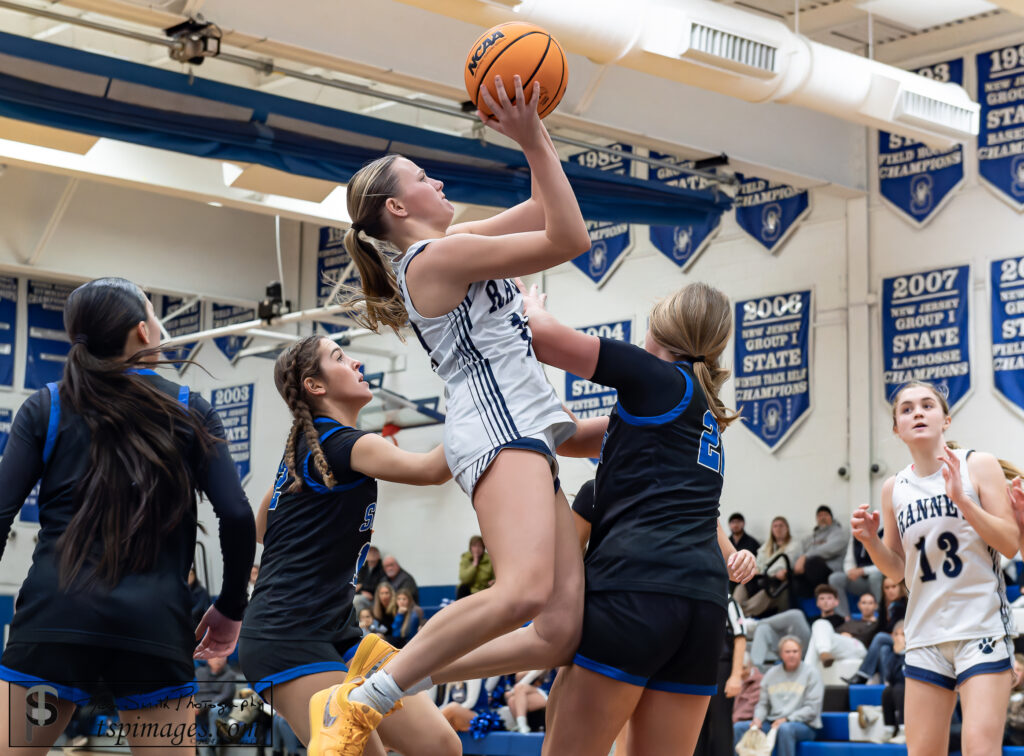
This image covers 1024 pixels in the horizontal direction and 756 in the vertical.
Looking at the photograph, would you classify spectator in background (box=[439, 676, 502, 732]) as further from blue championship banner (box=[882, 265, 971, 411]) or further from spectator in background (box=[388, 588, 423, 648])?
blue championship banner (box=[882, 265, 971, 411])

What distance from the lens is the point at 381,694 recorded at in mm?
3074

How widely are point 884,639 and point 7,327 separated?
15186 millimetres

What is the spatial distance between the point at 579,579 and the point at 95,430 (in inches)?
53.1

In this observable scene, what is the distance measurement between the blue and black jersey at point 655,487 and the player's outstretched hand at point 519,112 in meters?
0.59

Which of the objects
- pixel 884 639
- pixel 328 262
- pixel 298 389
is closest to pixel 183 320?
pixel 328 262

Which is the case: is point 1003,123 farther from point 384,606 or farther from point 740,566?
point 740,566

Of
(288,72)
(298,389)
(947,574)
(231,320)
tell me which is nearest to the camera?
(298,389)

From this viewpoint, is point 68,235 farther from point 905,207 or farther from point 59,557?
point 59,557

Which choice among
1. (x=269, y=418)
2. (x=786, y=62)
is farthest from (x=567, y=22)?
(x=269, y=418)

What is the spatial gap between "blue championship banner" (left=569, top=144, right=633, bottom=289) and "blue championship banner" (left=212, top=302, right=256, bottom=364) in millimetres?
6284

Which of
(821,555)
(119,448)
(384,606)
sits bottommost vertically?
(119,448)

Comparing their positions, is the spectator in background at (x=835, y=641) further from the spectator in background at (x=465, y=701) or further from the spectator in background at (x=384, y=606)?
the spectator in background at (x=384, y=606)

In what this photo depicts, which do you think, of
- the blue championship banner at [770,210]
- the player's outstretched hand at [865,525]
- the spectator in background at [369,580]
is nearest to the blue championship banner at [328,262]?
the spectator in background at [369,580]

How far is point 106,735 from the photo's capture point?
3432 millimetres
